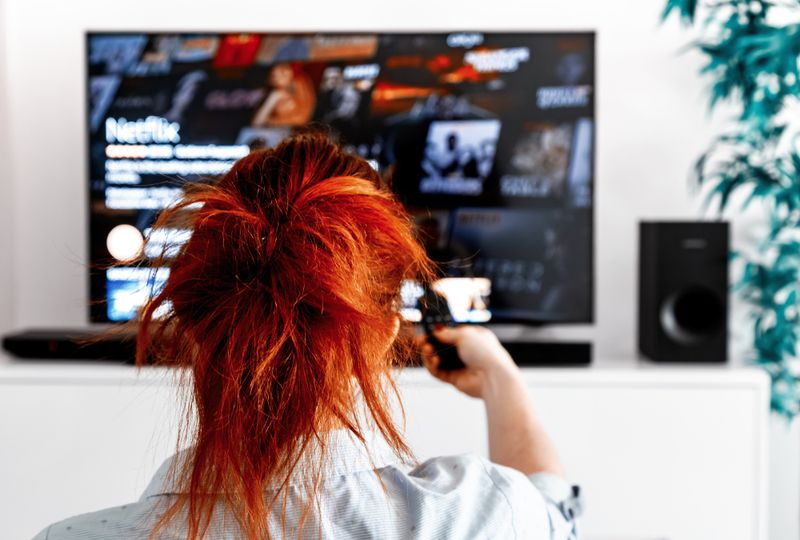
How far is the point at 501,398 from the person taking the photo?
1.20m

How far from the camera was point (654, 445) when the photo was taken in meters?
2.55

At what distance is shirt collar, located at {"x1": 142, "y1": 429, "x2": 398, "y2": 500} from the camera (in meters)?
0.87

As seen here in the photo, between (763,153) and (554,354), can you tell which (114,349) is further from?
(763,153)

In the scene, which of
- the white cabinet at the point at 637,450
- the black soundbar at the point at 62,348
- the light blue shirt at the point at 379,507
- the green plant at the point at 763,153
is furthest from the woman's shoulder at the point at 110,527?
the green plant at the point at 763,153

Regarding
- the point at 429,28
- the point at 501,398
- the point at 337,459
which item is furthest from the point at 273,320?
the point at 429,28

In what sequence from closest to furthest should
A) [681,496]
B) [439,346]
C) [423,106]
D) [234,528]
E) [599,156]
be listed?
[234,528] → [439,346] → [681,496] → [423,106] → [599,156]

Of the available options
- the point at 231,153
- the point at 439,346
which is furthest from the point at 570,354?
the point at 439,346

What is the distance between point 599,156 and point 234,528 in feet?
7.81

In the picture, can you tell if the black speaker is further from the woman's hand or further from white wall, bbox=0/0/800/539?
the woman's hand

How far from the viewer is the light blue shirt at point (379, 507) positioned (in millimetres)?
854

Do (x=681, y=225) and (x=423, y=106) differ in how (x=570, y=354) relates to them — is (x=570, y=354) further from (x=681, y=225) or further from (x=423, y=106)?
(x=423, y=106)

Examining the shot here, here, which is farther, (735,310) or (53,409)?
(735,310)

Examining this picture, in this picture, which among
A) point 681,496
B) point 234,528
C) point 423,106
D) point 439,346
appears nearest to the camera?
point 234,528

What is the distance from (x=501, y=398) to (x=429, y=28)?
2.02 metres
